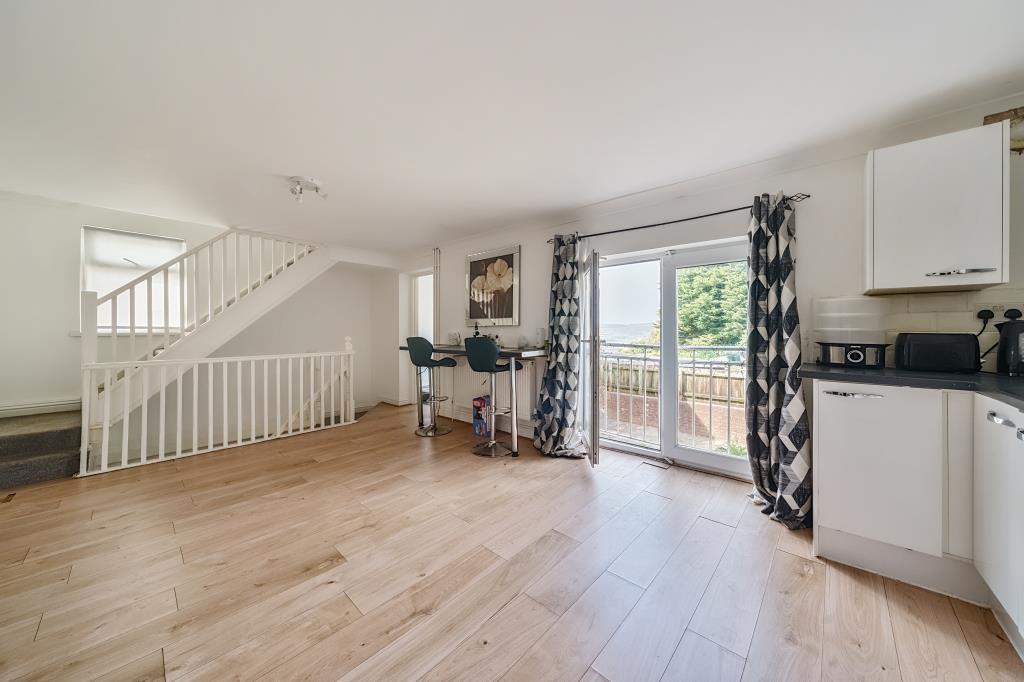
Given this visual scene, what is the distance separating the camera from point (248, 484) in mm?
2523

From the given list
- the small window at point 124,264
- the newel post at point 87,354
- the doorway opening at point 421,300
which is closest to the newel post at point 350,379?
the doorway opening at point 421,300

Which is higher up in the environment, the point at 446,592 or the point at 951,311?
the point at 951,311

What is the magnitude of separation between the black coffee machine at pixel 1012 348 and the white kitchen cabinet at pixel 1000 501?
477 millimetres

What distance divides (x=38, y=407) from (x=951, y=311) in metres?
7.28

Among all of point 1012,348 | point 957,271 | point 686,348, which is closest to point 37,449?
point 686,348

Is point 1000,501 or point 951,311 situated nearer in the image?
point 1000,501

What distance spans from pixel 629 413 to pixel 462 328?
229cm

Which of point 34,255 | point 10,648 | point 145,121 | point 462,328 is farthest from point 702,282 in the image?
point 34,255

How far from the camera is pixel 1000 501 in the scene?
1.23 m

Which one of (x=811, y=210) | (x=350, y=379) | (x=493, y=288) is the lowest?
(x=350, y=379)

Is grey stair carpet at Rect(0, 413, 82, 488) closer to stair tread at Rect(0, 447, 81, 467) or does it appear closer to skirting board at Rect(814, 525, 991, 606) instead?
stair tread at Rect(0, 447, 81, 467)

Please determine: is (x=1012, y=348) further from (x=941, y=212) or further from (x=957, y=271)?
(x=941, y=212)

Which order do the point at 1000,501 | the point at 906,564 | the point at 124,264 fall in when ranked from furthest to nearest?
the point at 124,264 < the point at 906,564 < the point at 1000,501

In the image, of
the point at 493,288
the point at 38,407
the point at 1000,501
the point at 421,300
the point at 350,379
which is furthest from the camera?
the point at 421,300
